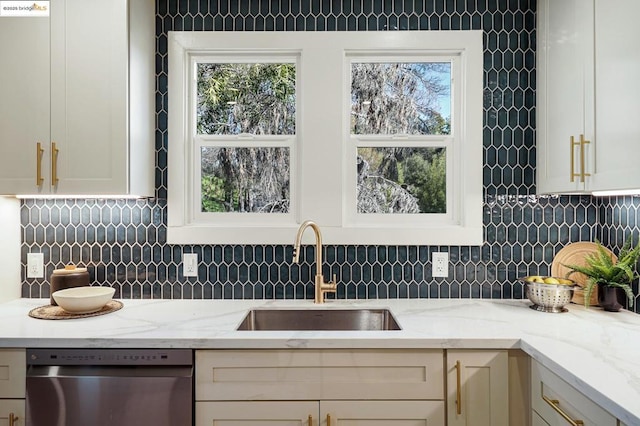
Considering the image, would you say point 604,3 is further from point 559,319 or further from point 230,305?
point 230,305

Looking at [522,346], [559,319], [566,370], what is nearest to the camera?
[566,370]

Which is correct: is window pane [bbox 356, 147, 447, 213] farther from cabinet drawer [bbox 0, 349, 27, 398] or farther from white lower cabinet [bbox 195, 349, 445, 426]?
cabinet drawer [bbox 0, 349, 27, 398]

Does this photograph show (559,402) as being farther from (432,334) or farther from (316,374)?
(316,374)

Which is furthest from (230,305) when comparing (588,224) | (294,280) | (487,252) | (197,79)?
(588,224)

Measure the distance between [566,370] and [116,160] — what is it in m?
1.87

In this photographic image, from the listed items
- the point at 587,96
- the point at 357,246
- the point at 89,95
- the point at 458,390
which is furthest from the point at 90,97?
the point at 587,96

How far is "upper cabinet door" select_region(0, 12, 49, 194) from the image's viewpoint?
186 centimetres

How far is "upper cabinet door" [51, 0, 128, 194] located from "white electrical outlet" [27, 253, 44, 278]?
0.55m

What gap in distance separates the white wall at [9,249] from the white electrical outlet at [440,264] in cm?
213

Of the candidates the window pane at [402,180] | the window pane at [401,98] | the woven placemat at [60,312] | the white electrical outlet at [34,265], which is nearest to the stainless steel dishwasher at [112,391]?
the woven placemat at [60,312]

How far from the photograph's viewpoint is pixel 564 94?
6.06 ft

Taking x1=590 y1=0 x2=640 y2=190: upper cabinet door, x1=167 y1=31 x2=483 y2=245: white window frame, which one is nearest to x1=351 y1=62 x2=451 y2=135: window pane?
x1=167 y1=31 x2=483 y2=245: white window frame

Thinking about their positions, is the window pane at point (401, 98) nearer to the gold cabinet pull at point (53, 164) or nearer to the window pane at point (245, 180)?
the window pane at point (245, 180)

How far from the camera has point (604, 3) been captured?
1594 millimetres
